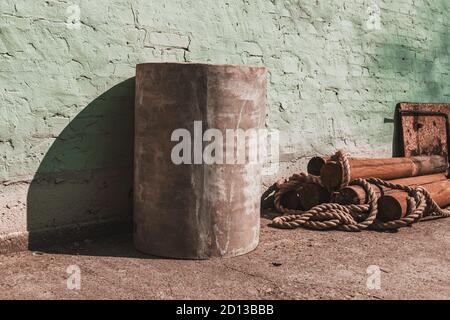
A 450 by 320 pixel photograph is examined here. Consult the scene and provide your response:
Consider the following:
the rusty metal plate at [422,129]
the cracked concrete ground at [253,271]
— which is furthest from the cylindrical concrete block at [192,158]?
the rusty metal plate at [422,129]

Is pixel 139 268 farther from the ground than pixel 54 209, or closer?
closer

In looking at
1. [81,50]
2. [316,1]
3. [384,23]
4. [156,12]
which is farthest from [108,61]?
[384,23]

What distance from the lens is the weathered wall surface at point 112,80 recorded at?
3.24 meters

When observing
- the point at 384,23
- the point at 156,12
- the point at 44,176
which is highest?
the point at 384,23

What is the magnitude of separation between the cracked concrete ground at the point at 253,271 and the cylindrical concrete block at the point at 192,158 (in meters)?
0.15

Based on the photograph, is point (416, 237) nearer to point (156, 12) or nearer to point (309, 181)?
point (309, 181)

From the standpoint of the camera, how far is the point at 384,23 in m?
5.71

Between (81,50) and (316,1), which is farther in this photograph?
(316,1)

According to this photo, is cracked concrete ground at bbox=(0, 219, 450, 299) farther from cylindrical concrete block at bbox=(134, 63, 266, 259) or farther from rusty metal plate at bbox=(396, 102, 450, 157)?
rusty metal plate at bbox=(396, 102, 450, 157)

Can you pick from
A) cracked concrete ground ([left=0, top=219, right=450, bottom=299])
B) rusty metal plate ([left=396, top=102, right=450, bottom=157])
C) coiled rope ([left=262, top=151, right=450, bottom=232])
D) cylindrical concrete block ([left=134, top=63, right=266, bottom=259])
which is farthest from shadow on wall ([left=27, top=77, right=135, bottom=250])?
rusty metal plate ([left=396, top=102, right=450, bottom=157])

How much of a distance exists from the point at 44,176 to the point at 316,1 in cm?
296

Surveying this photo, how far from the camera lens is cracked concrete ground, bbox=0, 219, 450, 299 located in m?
2.70

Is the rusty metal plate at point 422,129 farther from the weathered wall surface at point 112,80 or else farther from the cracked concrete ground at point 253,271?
the cracked concrete ground at point 253,271

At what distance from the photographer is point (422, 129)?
6129mm
